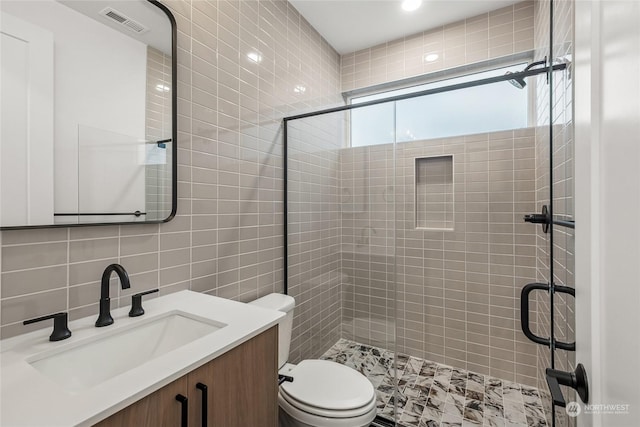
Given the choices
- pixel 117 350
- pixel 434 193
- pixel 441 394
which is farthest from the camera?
pixel 434 193

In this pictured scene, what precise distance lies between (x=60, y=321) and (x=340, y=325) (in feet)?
5.58

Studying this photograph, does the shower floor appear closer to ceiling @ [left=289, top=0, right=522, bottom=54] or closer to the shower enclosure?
the shower enclosure

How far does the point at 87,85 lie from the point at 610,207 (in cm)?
145

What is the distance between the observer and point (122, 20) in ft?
3.63

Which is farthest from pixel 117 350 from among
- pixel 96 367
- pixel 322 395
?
pixel 322 395

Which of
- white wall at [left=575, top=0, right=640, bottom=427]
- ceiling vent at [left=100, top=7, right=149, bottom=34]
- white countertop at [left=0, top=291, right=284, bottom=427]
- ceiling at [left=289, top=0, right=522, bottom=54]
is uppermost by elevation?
ceiling at [left=289, top=0, right=522, bottom=54]

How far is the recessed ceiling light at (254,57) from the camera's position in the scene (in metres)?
1.71

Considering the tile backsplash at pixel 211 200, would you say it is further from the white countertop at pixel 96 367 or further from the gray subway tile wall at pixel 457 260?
the gray subway tile wall at pixel 457 260

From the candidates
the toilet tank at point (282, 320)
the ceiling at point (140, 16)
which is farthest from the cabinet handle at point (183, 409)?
the ceiling at point (140, 16)

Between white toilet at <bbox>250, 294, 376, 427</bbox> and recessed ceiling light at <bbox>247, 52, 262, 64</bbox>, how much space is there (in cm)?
147

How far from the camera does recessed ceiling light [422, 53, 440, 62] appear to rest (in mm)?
2393

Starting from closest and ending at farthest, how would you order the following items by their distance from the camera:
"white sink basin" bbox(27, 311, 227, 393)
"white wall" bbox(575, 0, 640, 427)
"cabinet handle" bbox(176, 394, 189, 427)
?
"white wall" bbox(575, 0, 640, 427), "cabinet handle" bbox(176, 394, 189, 427), "white sink basin" bbox(27, 311, 227, 393)
